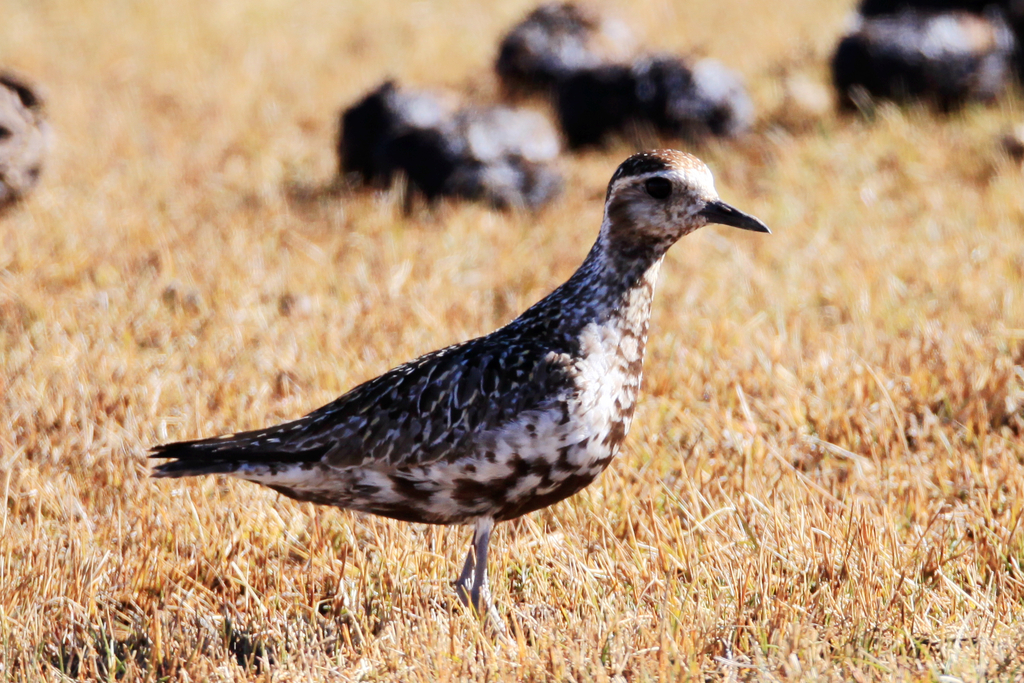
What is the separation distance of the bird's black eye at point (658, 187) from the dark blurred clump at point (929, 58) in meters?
7.93

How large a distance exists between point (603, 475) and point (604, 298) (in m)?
1.19

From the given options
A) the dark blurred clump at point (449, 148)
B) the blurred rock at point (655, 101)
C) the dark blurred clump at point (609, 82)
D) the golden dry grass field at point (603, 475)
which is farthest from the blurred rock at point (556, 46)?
the dark blurred clump at point (449, 148)

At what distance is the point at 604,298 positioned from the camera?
467 centimetres

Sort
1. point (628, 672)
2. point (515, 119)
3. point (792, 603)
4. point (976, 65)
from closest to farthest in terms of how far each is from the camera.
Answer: point (628, 672) → point (792, 603) → point (515, 119) → point (976, 65)

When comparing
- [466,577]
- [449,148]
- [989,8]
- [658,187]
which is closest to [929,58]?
[989,8]

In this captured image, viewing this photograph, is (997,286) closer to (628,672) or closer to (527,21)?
(628,672)

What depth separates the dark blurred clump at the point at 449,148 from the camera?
10328 mm

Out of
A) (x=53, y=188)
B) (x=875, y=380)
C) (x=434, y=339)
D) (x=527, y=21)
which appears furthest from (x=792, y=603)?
(x=527, y=21)

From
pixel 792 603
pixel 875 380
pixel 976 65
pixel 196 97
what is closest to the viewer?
pixel 792 603

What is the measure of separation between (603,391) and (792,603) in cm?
109

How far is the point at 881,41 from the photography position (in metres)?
11.9

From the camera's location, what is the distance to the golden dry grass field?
167 inches

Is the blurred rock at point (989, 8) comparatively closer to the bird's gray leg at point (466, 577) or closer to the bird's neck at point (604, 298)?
the bird's neck at point (604, 298)

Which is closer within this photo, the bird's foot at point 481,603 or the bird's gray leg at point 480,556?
the bird's foot at point 481,603
